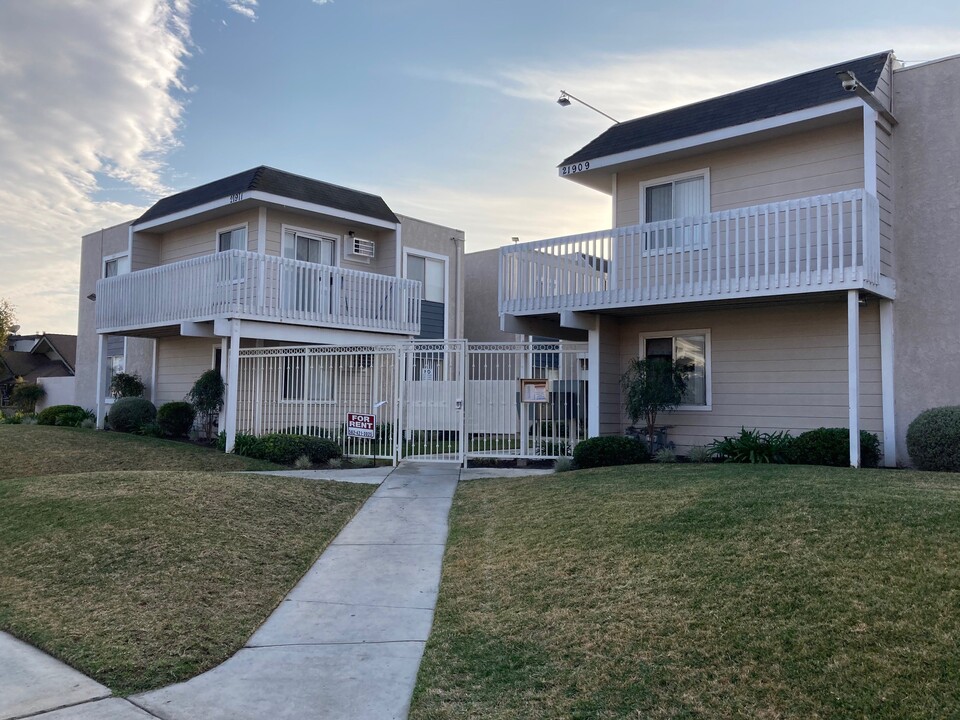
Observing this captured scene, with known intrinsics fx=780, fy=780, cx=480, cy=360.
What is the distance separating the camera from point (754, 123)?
44.1 feet

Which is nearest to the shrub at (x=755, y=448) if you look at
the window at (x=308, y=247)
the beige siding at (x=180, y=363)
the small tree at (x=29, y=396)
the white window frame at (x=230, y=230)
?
the window at (x=308, y=247)

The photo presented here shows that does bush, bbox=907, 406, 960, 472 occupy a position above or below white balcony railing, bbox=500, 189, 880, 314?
below

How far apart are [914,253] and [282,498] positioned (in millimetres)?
10456

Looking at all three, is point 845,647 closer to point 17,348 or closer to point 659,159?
point 659,159

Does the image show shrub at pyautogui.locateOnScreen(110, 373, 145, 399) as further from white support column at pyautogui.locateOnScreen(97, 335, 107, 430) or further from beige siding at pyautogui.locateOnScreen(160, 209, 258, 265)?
beige siding at pyautogui.locateOnScreen(160, 209, 258, 265)

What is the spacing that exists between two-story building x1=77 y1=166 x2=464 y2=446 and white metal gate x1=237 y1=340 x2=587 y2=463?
0.13 meters

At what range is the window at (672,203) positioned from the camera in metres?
14.2

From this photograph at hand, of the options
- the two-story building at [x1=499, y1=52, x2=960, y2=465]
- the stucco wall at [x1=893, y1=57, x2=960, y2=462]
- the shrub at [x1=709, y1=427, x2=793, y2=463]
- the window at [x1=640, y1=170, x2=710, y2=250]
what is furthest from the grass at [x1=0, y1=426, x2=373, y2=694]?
the stucco wall at [x1=893, y1=57, x2=960, y2=462]

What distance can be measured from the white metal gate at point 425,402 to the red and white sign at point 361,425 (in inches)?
4.8

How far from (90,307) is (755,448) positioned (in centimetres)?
2238

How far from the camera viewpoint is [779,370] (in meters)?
13.7

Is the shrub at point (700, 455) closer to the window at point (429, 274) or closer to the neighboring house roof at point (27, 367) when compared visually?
the window at point (429, 274)

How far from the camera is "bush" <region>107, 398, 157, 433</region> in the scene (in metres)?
20.3

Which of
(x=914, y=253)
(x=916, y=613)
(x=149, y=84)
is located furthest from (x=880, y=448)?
(x=149, y=84)
